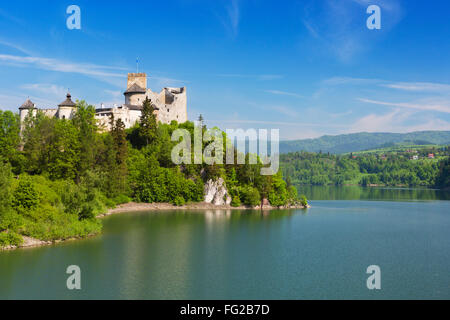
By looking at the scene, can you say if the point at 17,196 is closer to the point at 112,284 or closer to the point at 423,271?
the point at 112,284

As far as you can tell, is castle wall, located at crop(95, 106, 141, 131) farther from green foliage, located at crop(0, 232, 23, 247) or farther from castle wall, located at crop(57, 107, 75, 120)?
green foliage, located at crop(0, 232, 23, 247)

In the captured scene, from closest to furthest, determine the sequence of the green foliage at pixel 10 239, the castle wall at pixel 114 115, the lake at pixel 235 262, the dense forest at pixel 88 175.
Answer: the lake at pixel 235 262, the green foliage at pixel 10 239, the dense forest at pixel 88 175, the castle wall at pixel 114 115

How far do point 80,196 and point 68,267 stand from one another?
1421 cm

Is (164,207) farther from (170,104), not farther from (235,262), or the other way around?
(235,262)

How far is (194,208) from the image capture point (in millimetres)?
66000

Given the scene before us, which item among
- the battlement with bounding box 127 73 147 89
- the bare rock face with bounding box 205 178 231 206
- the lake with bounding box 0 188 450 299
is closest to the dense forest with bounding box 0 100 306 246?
the bare rock face with bounding box 205 178 231 206

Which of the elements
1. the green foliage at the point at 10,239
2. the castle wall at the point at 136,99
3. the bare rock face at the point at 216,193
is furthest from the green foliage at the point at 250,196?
the green foliage at the point at 10,239

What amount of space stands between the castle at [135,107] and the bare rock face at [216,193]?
51.0ft

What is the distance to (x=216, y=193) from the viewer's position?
68.1 m

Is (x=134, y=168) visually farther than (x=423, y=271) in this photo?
Yes

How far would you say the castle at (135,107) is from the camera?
215 feet

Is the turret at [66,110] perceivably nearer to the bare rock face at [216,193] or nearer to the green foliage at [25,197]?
the bare rock face at [216,193]

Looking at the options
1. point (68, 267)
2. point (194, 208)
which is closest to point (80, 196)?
point (68, 267)

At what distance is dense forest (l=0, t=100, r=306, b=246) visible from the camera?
3762 centimetres
